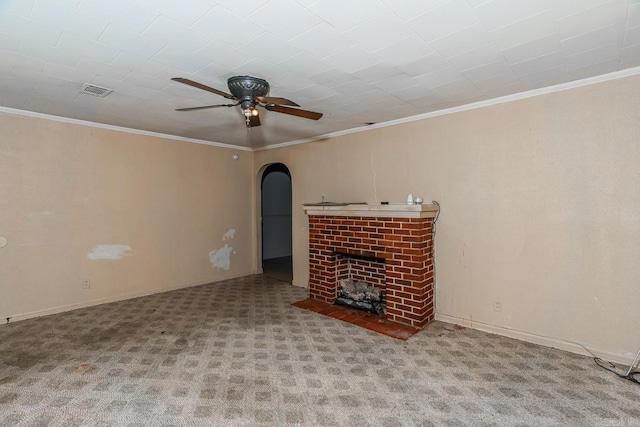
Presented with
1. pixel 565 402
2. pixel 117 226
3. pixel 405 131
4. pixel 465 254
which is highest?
pixel 405 131

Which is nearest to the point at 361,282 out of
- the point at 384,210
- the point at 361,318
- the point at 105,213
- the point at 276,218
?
the point at 361,318

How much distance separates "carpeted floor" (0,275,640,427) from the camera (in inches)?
75.0

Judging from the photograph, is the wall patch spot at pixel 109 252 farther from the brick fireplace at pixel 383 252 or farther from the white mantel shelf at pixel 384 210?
the white mantel shelf at pixel 384 210

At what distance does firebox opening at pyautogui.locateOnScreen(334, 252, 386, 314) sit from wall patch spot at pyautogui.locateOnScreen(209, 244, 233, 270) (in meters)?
2.24

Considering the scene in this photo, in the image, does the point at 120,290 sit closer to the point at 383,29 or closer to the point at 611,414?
the point at 383,29

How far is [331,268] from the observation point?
4172 mm

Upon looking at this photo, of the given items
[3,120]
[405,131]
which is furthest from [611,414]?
[3,120]

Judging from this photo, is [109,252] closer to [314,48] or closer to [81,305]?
[81,305]

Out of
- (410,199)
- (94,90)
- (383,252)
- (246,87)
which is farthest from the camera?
(383,252)

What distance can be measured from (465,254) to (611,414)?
65.8 inches

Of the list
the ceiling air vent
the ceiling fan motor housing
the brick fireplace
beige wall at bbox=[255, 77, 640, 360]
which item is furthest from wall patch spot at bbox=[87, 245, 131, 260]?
beige wall at bbox=[255, 77, 640, 360]

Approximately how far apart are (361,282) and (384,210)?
4.00 ft

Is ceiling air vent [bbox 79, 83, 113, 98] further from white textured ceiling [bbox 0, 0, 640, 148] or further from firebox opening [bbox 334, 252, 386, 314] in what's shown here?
firebox opening [bbox 334, 252, 386, 314]

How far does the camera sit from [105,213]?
4.14 m
